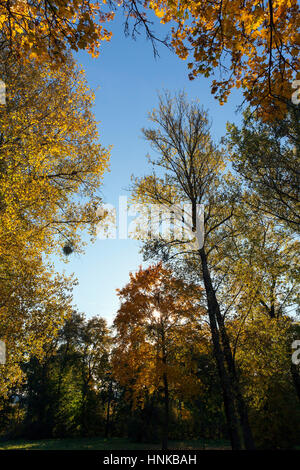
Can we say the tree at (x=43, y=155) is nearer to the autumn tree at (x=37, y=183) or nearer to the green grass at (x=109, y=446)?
the autumn tree at (x=37, y=183)

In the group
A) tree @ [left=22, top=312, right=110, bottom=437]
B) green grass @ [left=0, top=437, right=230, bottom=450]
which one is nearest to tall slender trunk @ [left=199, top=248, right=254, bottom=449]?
green grass @ [left=0, top=437, right=230, bottom=450]

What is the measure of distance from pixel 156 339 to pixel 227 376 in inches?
239

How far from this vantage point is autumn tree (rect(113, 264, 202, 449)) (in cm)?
1187

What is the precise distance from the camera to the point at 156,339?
43.5ft

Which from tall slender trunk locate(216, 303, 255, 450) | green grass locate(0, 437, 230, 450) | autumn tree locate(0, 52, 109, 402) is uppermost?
autumn tree locate(0, 52, 109, 402)

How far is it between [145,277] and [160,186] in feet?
19.0

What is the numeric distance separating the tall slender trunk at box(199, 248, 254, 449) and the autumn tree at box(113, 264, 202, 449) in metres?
1.69

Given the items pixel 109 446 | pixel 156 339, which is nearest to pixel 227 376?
pixel 156 339

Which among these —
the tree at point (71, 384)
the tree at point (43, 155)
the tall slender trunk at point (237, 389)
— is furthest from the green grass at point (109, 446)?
the tree at point (43, 155)

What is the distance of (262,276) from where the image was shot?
461 inches

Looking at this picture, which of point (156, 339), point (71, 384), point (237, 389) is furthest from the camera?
point (71, 384)

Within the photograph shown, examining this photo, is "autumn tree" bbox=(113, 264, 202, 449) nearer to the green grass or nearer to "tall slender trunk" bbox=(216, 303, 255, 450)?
"tall slender trunk" bbox=(216, 303, 255, 450)

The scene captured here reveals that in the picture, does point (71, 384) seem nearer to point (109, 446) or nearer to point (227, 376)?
point (109, 446)

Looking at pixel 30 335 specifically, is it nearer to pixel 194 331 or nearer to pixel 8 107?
pixel 194 331
